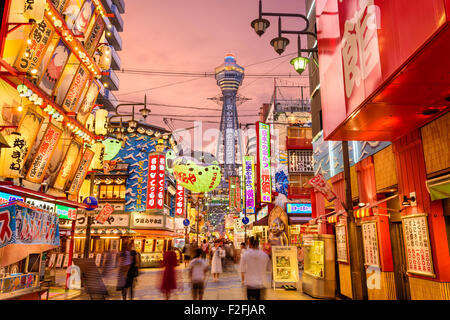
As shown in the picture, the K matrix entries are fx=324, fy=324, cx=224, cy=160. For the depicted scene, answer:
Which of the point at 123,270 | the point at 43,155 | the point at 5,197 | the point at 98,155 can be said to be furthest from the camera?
the point at 98,155

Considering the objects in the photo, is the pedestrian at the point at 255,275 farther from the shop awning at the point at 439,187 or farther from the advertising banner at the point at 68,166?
the advertising banner at the point at 68,166

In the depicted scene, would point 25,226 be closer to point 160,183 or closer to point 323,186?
point 323,186

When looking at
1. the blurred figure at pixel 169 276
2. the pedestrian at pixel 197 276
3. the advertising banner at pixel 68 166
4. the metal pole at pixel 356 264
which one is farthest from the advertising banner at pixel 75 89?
the metal pole at pixel 356 264

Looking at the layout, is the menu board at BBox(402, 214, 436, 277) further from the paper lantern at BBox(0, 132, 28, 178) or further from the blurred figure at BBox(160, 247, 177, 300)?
the paper lantern at BBox(0, 132, 28, 178)

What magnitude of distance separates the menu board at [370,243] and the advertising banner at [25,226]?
9641mm

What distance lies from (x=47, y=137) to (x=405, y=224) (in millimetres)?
13461

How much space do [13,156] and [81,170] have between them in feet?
22.0

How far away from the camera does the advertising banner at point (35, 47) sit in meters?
10.6

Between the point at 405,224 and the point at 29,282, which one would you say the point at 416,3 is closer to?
the point at 405,224

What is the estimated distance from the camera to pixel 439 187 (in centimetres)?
684

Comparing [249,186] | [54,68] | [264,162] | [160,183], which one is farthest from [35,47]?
[249,186]
